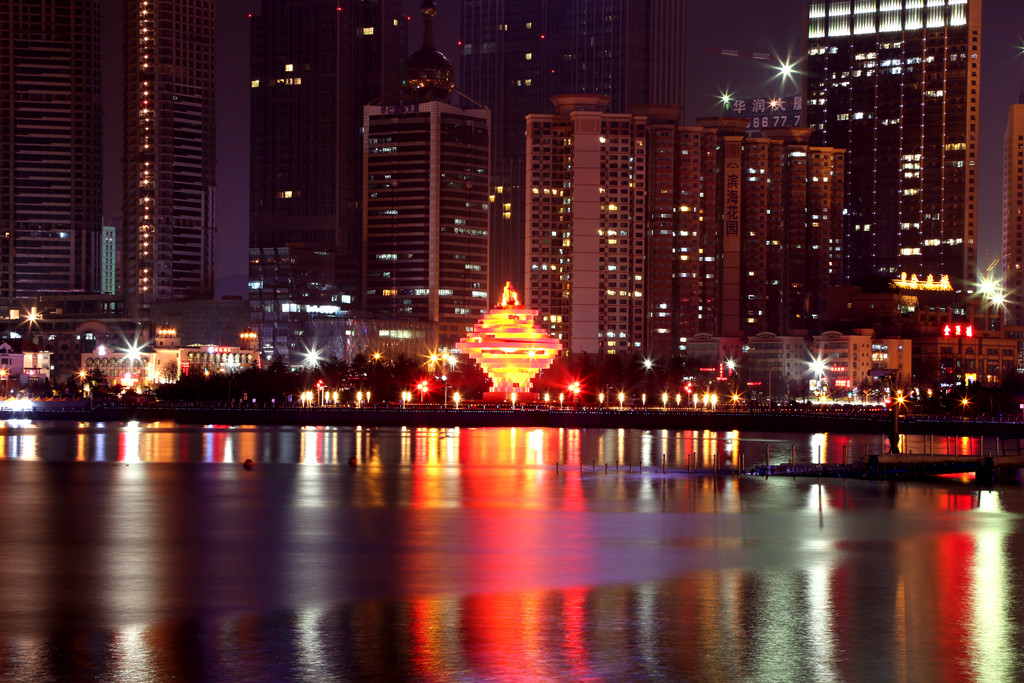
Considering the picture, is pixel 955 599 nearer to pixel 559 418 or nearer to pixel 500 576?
pixel 500 576

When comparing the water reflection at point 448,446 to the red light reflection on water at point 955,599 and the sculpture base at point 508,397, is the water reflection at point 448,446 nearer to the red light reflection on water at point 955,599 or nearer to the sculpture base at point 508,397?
the sculpture base at point 508,397

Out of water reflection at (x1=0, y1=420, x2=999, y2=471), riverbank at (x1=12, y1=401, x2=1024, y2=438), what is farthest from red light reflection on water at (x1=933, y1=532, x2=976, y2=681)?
riverbank at (x1=12, y1=401, x2=1024, y2=438)

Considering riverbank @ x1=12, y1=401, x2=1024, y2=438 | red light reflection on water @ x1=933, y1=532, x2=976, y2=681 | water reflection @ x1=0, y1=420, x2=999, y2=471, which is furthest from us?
riverbank @ x1=12, y1=401, x2=1024, y2=438

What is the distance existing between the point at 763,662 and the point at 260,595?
1602cm

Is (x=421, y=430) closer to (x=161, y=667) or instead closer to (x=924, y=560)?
(x=924, y=560)

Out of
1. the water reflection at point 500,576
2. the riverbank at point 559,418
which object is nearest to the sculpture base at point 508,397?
the riverbank at point 559,418

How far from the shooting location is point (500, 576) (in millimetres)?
43406

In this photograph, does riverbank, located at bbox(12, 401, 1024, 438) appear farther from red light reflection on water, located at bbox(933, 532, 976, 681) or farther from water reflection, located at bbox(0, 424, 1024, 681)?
red light reflection on water, located at bbox(933, 532, 976, 681)

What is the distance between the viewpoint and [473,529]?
2165 inches

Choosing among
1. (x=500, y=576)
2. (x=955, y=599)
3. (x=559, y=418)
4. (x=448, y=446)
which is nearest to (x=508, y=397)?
(x=559, y=418)

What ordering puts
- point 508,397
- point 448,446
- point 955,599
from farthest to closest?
point 508,397
point 448,446
point 955,599

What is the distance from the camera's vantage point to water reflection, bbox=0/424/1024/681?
105 ft

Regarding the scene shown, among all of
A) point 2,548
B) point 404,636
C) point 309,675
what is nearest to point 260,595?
point 404,636

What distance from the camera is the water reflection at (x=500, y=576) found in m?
31.9
